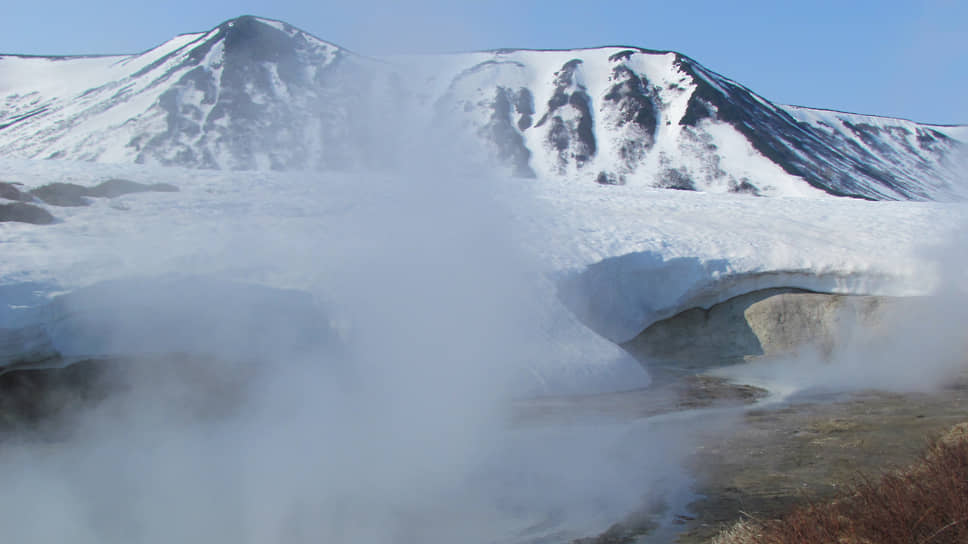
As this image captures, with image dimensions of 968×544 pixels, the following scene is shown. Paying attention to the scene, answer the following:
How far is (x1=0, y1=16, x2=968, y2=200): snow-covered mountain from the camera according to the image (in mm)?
67500

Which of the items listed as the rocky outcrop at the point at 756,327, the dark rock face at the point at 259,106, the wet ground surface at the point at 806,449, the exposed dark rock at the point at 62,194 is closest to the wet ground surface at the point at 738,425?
the wet ground surface at the point at 806,449

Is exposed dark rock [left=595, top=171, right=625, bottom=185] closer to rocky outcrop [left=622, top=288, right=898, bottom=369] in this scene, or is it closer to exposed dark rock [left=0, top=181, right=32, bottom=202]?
rocky outcrop [left=622, top=288, right=898, bottom=369]

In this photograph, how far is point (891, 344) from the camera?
13.9 m

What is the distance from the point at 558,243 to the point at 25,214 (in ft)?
31.0

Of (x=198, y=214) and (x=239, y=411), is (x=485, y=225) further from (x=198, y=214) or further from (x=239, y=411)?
(x=239, y=411)

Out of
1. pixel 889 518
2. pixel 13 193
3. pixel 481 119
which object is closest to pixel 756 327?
pixel 889 518

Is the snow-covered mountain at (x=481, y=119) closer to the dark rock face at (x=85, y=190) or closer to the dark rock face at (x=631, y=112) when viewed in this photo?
the dark rock face at (x=631, y=112)

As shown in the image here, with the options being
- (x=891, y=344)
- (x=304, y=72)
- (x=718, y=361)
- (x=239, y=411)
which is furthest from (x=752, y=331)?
(x=304, y=72)

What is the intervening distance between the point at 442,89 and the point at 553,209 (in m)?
64.1

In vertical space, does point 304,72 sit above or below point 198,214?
above

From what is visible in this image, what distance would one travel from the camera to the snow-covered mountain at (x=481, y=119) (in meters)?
67.5

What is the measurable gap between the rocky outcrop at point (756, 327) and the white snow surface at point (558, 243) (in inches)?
12.8

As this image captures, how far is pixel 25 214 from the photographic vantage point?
12.6 m

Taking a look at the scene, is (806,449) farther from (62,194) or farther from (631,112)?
(631,112)
